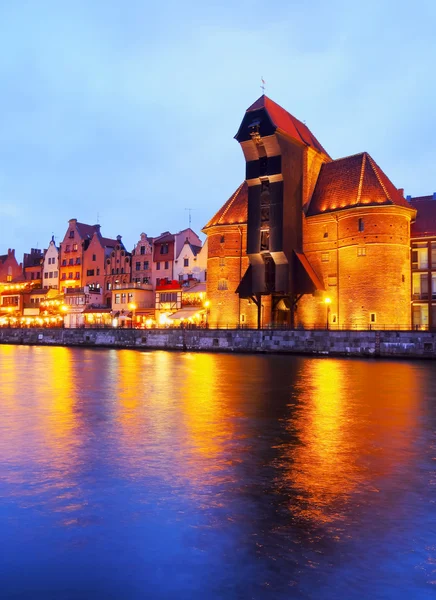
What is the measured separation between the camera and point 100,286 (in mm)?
87000

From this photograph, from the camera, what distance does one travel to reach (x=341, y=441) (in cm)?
1267

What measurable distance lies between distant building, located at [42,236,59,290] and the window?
49.6 metres

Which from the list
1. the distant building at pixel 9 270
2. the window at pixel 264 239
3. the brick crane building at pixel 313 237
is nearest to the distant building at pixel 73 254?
the distant building at pixel 9 270

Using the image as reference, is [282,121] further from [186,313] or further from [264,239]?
[186,313]

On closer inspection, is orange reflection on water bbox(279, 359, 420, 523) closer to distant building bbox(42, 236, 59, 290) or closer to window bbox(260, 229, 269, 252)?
window bbox(260, 229, 269, 252)

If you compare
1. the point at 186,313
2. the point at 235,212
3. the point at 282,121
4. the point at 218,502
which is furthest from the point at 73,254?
the point at 218,502

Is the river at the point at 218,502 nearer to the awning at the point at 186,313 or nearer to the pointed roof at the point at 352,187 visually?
the pointed roof at the point at 352,187

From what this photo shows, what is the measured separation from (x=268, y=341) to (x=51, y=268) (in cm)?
5757

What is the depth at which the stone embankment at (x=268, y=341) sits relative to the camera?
44094 mm

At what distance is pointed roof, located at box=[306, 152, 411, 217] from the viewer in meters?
54.2

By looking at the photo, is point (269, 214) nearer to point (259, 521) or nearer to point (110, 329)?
point (110, 329)

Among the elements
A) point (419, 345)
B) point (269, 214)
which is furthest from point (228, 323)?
point (419, 345)

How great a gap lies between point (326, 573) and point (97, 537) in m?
2.80

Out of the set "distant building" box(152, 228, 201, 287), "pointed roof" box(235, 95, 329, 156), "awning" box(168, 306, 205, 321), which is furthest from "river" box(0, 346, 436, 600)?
"distant building" box(152, 228, 201, 287)
